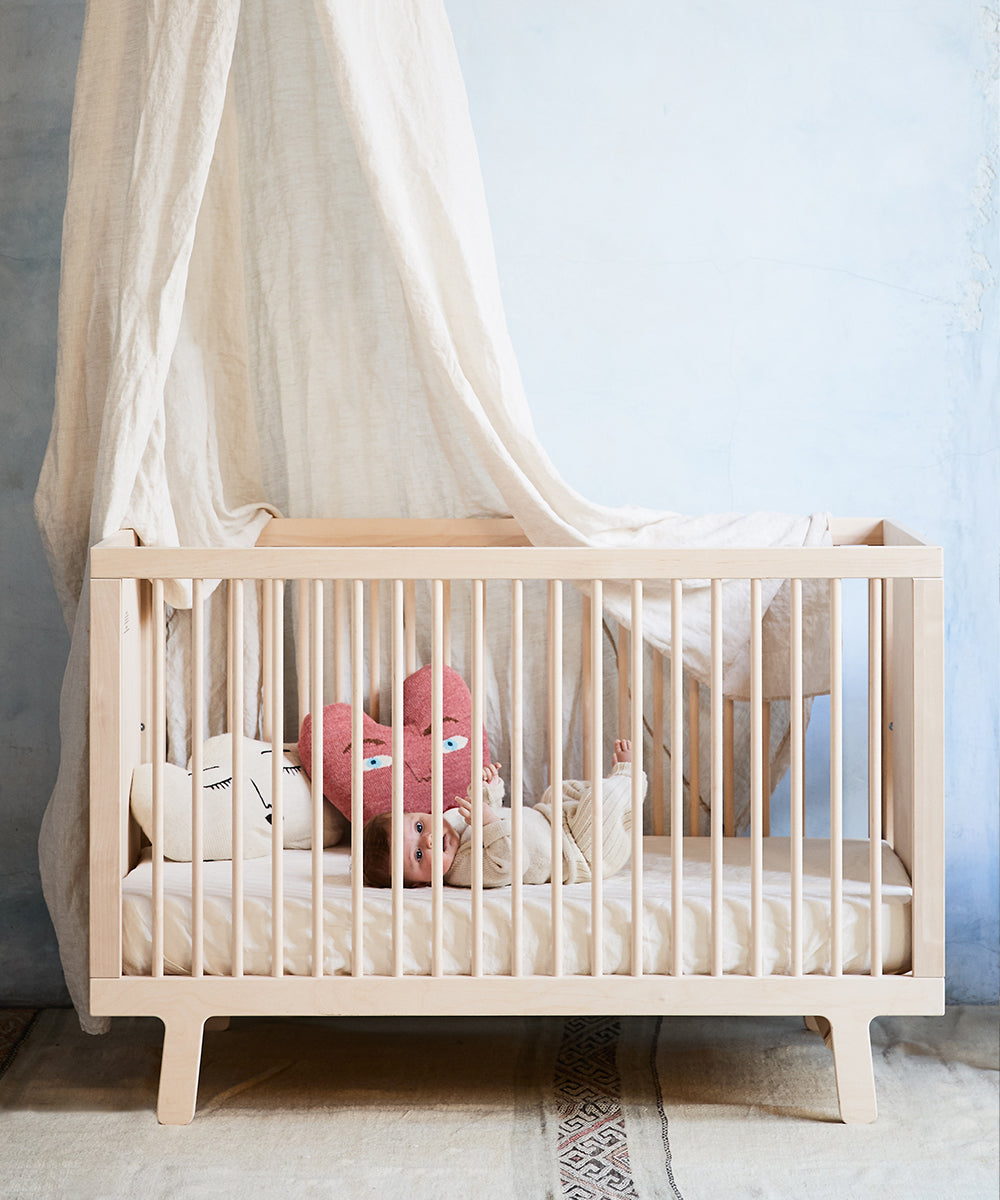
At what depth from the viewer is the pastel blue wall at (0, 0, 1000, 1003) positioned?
2.22 meters

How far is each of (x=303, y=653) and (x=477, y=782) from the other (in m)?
0.55

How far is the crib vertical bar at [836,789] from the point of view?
164cm

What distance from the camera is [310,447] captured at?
84.4 inches

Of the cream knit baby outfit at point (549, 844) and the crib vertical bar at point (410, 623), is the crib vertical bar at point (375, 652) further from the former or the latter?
the cream knit baby outfit at point (549, 844)

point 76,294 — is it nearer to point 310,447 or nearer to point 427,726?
point 310,447

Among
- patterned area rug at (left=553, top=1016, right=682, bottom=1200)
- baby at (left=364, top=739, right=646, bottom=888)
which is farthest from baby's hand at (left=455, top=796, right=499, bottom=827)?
patterned area rug at (left=553, top=1016, right=682, bottom=1200)

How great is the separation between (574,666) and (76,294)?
1.06m

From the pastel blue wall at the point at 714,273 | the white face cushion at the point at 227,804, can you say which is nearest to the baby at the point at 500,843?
the white face cushion at the point at 227,804

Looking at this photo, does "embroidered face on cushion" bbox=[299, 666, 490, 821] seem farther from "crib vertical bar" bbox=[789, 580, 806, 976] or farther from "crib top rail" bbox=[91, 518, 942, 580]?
"crib vertical bar" bbox=[789, 580, 806, 976]

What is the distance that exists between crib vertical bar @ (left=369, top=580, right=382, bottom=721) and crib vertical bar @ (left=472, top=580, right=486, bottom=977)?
45 cm

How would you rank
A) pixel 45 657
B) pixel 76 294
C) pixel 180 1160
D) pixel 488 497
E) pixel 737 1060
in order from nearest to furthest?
pixel 180 1160 → pixel 76 294 → pixel 737 1060 → pixel 488 497 → pixel 45 657

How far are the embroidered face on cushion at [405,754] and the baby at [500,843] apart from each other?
138mm

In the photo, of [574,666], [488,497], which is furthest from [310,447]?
[574,666]

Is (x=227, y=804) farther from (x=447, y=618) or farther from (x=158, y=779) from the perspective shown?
(x=447, y=618)
